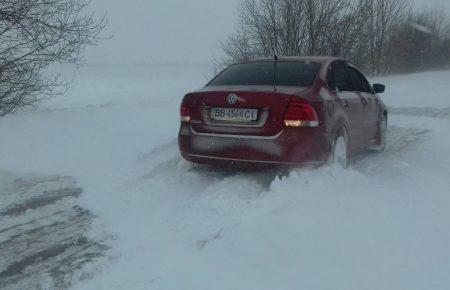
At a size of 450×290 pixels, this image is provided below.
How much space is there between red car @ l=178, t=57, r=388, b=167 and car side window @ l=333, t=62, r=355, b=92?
0.03 m

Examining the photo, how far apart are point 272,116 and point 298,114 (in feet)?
0.87

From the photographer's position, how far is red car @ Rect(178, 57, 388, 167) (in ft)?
16.3

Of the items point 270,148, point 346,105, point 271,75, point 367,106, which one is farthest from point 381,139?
point 270,148

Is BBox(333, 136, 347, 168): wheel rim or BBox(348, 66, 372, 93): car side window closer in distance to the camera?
BBox(333, 136, 347, 168): wheel rim

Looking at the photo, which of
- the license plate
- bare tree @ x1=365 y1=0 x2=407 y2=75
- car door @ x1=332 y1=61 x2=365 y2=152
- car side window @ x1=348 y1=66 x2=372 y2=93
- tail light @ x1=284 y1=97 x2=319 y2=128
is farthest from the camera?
bare tree @ x1=365 y1=0 x2=407 y2=75

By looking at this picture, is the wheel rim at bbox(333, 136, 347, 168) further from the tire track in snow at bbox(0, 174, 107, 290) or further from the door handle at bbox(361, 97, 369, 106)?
the tire track in snow at bbox(0, 174, 107, 290)

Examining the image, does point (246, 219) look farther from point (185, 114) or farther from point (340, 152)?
point (340, 152)

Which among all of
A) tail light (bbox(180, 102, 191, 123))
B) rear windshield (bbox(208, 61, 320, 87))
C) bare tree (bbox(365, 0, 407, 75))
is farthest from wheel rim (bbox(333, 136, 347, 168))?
bare tree (bbox(365, 0, 407, 75))

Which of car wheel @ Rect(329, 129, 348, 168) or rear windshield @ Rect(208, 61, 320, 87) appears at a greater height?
rear windshield @ Rect(208, 61, 320, 87)

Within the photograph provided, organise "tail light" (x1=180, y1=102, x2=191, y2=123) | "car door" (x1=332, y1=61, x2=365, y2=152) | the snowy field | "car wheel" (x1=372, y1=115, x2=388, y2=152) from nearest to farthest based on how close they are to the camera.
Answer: the snowy field → "tail light" (x1=180, y1=102, x2=191, y2=123) → "car door" (x1=332, y1=61, x2=365, y2=152) → "car wheel" (x1=372, y1=115, x2=388, y2=152)

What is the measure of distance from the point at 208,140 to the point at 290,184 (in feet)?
3.43

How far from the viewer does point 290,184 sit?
4.85 m


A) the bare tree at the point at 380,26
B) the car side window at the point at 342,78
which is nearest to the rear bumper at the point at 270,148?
the car side window at the point at 342,78

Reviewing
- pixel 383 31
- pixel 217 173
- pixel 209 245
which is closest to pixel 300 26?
pixel 217 173
